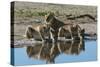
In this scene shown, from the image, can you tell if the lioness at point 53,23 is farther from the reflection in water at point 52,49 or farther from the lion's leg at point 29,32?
the lion's leg at point 29,32

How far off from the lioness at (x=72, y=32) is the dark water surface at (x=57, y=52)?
8cm

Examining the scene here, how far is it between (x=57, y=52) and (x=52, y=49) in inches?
2.9

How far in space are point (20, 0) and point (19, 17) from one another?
0.63 ft

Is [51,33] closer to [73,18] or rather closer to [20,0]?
[73,18]

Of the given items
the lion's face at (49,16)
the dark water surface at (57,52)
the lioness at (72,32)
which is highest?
the lion's face at (49,16)

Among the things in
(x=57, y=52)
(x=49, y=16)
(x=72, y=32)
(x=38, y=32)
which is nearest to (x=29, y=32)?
(x=38, y=32)

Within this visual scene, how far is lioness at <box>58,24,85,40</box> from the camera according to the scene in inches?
96.8

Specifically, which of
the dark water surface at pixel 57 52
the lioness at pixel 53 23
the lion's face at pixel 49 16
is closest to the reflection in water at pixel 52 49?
the dark water surface at pixel 57 52

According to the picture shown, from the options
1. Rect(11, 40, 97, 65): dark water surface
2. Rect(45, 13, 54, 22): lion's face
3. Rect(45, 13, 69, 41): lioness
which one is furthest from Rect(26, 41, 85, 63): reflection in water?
Rect(45, 13, 54, 22): lion's face

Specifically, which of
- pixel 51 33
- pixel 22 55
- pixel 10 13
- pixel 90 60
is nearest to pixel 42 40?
pixel 51 33

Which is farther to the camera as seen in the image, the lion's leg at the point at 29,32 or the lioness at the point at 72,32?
the lioness at the point at 72,32

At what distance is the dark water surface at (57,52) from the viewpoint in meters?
2.24

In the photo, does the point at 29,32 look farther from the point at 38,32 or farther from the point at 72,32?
the point at 72,32

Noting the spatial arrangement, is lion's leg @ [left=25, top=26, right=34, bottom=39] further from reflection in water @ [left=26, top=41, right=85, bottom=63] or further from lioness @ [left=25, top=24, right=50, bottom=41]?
reflection in water @ [left=26, top=41, right=85, bottom=63]
